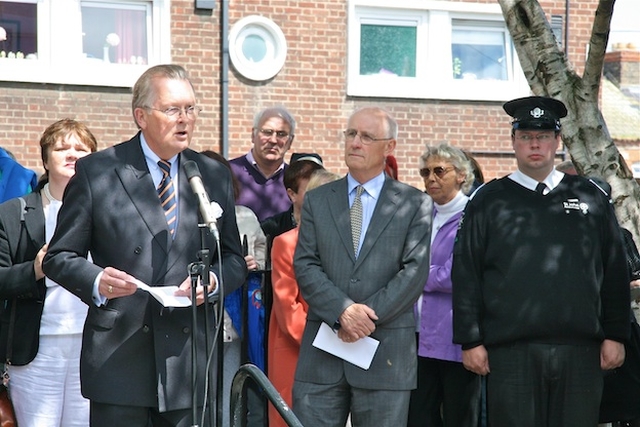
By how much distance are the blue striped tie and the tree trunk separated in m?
3.23

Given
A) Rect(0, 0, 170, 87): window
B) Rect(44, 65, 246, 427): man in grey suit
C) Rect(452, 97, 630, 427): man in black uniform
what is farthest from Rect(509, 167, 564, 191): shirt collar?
Rect(0, 0, 170, 87): window

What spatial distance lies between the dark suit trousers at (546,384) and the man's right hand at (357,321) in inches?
32.8

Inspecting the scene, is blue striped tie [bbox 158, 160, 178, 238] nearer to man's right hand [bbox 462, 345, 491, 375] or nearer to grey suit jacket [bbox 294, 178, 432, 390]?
grey suit jacket [bbox 294, 178, 432, 390]

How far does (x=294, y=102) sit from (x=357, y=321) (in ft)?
28.1

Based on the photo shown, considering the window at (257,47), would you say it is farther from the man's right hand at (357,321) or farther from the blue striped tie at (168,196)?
the blue striped tie at (168,196)

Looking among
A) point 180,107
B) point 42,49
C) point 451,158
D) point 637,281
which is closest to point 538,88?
point 451,158

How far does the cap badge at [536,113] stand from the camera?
5918mm

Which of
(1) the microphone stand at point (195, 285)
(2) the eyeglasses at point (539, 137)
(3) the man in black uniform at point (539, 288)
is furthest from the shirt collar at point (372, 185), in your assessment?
(1) the microphone stand at point (195, 285)

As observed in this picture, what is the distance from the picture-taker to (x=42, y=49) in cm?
1294

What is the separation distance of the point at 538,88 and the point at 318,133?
6.80m

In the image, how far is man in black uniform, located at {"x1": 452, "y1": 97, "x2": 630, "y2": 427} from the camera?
18.6ft

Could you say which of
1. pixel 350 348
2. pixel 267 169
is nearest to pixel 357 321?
pixel 350 348

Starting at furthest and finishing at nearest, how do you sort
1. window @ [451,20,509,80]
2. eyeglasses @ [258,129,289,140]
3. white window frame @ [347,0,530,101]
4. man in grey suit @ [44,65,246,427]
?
window @ [451,20,509,80], white window frame @ [347,0,530,101], eyeglasses @ [258,129,289,140], man in grey suit @ [44,65,246,427]

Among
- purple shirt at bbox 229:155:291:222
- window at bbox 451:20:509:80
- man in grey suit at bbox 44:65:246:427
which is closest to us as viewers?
man in grey suit at bbox 44:65:246:427
